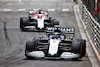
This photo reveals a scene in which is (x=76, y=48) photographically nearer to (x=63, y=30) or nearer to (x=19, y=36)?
(x=63, y=30)

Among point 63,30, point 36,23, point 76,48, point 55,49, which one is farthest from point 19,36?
point 76,48

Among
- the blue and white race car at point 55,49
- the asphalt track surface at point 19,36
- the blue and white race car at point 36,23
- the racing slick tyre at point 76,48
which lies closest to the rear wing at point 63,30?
the blue and white race car at point 55,49

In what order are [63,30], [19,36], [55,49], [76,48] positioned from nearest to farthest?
[76,48] < [55,49] < [63,30] < [19,36]

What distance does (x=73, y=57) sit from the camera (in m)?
16.3

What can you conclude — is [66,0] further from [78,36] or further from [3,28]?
[78,36]

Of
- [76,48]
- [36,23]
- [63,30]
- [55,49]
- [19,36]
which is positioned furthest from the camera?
[36,23]

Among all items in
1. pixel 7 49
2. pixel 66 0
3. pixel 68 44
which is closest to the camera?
pixel 68 44

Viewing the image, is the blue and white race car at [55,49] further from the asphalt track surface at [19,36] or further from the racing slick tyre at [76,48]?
the asphalt track surface at [19,36]

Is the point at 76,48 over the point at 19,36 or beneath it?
over

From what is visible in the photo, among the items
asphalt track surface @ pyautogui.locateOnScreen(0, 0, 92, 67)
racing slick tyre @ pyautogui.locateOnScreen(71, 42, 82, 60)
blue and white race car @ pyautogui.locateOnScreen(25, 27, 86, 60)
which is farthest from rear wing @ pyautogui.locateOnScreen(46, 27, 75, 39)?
racing slick tyre @ pyautogui.locateOnScreen(71, 42, 82, 60)

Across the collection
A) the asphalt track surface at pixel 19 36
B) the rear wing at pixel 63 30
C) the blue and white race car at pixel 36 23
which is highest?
the rear wing at pixel 63 30

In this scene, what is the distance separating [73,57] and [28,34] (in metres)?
8.90

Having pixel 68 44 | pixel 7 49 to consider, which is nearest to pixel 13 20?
pixel 7 49

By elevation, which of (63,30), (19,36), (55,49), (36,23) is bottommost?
(19,36)
